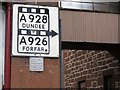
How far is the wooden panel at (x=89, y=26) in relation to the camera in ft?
32.3

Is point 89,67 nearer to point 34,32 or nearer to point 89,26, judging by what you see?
point 89,26

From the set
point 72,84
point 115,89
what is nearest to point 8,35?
point 115,89

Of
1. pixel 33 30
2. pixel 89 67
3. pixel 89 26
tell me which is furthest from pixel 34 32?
pixel 89 67

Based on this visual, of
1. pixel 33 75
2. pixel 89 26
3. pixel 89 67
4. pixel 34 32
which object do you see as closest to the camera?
pixel 33 75

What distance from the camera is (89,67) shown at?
14953mm

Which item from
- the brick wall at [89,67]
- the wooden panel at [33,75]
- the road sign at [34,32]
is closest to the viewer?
the wooden panel at [33,75]

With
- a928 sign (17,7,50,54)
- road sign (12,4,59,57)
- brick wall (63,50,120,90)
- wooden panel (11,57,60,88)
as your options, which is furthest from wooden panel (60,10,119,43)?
brick wall (63,50,120,90)

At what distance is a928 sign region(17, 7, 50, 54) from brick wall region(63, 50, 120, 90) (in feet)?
12.8

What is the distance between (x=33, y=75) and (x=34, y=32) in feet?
3.61

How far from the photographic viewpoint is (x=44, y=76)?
29.7 feet

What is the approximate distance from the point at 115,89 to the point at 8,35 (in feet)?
17.2

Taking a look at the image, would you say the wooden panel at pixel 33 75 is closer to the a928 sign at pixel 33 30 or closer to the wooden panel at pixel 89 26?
the a928 sign at pixel 33 30

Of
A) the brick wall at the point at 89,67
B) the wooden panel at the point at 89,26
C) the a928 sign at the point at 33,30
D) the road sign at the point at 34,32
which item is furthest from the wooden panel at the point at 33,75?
the brick wall at the point at 89,67

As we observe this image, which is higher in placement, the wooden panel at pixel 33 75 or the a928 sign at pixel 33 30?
the a928 sign at pixel 33 30
